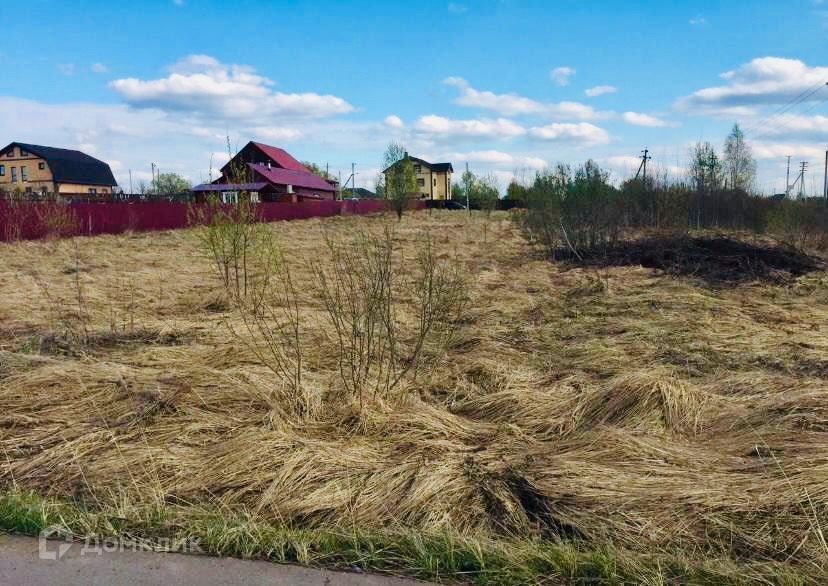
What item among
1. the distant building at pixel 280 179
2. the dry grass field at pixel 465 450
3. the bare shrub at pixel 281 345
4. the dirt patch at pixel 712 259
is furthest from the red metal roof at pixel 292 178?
the dry grass field at pixel 465 450

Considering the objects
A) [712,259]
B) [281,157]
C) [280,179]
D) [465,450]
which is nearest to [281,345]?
[465,450]

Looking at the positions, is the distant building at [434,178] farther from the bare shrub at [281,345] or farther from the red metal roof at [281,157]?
the bare shrub at [281,345]

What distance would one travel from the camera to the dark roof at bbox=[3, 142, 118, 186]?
2203 inches

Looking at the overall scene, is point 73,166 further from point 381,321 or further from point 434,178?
point 381,321

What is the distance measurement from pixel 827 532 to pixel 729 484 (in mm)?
456

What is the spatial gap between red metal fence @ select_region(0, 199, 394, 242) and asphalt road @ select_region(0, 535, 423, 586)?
8.10 m

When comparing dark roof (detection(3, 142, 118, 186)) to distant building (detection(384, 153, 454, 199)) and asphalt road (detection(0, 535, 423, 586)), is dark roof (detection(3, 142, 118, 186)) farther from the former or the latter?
asphalt road (detection(0, 535, 423, 586))

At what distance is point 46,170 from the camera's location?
56156 millimetres

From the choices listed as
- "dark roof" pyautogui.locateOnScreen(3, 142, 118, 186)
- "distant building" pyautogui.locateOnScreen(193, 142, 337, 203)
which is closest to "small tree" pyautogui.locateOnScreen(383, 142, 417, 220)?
"distant building" pyautogui.locateOnScreen(193, 142, 337, 203)

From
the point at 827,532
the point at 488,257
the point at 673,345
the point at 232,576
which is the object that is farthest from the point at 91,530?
the point at 488,257

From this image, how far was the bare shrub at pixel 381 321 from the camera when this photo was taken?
4.29 metres

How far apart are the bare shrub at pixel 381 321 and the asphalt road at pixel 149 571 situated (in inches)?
66.9

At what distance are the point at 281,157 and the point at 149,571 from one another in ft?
201

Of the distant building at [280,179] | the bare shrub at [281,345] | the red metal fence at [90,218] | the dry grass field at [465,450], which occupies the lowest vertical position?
the dry grass field at [465,450]
